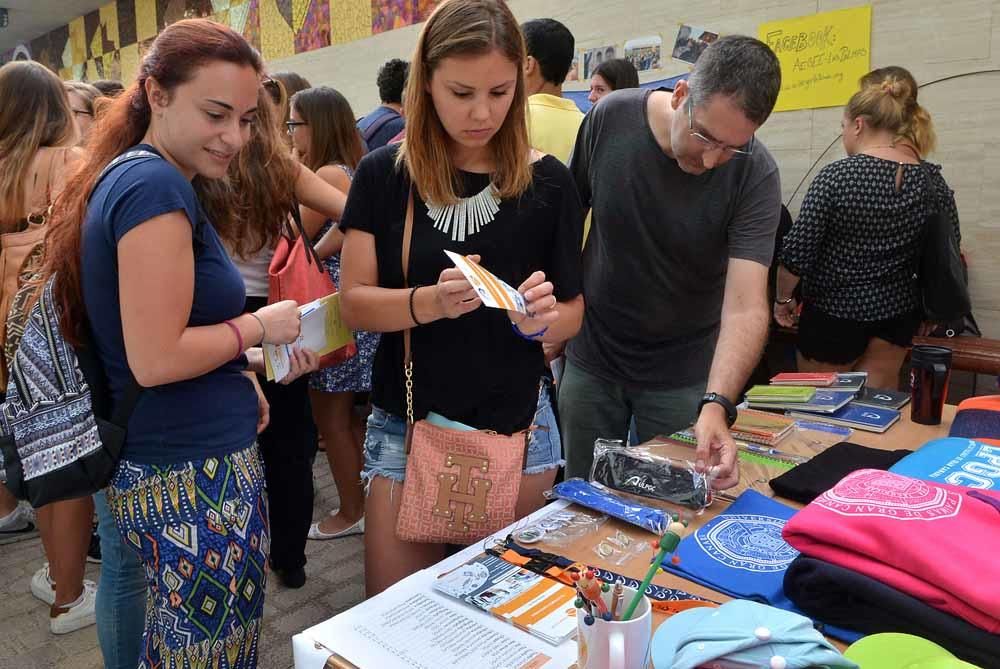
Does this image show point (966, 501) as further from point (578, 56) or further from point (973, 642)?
point (578, 56)

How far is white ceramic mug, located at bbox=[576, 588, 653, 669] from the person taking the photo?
77 centimetres

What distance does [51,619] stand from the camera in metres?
2.35

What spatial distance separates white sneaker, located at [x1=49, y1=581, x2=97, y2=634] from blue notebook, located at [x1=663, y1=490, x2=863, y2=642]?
2.06m

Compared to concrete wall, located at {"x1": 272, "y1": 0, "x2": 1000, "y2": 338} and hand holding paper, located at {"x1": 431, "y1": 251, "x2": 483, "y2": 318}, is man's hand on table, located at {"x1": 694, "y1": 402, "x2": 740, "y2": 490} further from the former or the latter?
concrete wall, located at {"x1": 272, "y1": 0, "x2": 1000, "y2": 338}

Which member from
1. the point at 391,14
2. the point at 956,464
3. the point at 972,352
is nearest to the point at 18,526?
the point at 956,464

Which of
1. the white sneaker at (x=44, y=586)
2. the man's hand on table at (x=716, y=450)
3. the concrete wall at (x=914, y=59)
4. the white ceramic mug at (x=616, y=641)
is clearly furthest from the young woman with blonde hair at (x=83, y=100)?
the white ceramic mug at (x=616, y=641)

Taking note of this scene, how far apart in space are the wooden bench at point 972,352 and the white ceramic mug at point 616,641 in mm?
2305

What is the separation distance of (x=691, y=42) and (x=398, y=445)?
3.20m

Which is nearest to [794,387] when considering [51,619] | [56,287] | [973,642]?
[973,642]

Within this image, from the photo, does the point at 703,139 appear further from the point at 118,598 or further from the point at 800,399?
the point at 118,598

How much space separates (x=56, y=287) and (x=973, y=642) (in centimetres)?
143

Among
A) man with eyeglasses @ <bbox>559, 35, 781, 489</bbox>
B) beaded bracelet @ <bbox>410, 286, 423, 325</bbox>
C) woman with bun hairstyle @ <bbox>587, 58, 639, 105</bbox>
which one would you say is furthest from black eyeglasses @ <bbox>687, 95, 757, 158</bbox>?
woman with bun hairstyle @ <bbox>587, 58, 639, 105</bbox>

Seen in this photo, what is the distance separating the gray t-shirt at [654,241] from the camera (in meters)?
1.77

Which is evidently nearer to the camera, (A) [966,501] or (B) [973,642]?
(B) [973,642]
